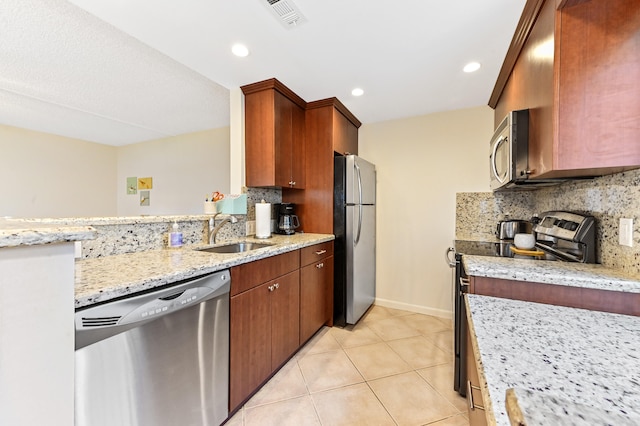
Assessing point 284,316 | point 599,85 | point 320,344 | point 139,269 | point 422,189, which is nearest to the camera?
point 599,85

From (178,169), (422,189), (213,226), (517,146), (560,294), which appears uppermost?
(178,169)

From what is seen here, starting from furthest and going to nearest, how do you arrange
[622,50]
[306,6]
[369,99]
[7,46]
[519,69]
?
1. [369,99]
2. [7,46]
3. [519,69]
4. [306,6]
5. [622,50]

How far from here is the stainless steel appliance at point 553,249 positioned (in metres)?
1.24

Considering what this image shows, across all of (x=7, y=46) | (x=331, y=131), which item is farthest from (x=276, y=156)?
(x=7, y=46)

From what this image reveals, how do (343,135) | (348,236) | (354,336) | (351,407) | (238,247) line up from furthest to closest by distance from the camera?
(343,135), (348,236), (354,336), (238,247), (351,407)

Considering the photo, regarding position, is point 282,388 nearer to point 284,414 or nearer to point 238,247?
point 284,414

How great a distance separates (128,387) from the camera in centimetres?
97

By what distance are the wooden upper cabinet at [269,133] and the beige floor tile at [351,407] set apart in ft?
5.35

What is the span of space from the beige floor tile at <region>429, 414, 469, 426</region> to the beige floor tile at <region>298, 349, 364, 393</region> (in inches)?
20.4

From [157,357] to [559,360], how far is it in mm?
1329

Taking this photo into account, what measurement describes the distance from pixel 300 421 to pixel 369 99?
2.62 metres

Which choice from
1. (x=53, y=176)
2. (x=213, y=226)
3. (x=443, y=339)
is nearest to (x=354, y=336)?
(x=443, y=339)

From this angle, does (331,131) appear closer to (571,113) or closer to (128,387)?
(571,113)

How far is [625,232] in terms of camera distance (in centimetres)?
104
